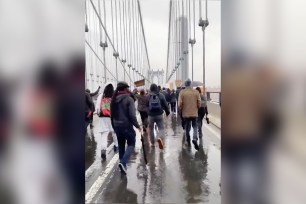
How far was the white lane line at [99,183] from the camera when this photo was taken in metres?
4.56

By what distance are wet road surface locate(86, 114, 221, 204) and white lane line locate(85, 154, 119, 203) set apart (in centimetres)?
1

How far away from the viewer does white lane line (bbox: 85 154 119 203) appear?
4.56 m

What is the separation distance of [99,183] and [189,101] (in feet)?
9.56

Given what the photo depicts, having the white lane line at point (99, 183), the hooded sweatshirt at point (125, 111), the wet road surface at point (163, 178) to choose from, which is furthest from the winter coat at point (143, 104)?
the hooded sweatshirt at point (125, 111)

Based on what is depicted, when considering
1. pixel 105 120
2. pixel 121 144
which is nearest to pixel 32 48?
pixel 121 144

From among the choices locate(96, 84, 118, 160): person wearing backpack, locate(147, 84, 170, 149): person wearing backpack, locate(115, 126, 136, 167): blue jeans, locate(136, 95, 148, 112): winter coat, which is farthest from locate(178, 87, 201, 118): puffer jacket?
locate(136, 95, 148, 112): winter coat

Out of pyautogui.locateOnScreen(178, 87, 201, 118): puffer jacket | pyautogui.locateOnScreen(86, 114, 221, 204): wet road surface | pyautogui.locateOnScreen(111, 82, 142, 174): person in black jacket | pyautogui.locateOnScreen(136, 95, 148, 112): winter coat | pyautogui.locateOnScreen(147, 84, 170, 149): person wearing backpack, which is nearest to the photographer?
pyautogui.locateOnScreen(86, 114, 221, 204): wet road surface

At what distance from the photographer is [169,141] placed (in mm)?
9422

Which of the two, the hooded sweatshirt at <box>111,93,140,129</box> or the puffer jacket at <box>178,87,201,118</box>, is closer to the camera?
the hooded sweatshirt at <box>111,93,140,129</box>

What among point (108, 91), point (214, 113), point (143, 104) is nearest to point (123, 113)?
point (108, 91)

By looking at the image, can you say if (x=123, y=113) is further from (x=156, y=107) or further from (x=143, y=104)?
(x=143, y=104)

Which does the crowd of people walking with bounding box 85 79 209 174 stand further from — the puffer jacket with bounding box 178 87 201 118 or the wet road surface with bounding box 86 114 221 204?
the wet road surface with bounding box 86 114 221 204

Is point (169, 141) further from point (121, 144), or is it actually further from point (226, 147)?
point (226, 147)

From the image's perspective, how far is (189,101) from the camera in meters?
7.42
